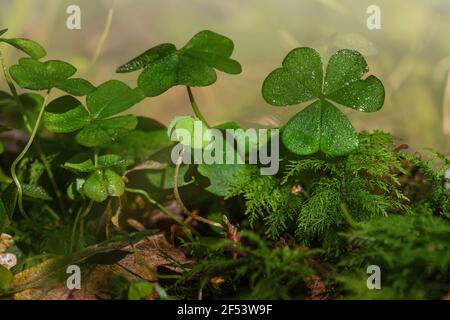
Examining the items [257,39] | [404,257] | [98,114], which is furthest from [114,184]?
[257,39]

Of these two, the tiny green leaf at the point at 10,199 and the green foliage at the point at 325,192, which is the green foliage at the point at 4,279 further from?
the green foliage at the point at 325,192

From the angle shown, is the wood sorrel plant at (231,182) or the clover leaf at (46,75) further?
the clover leaf at (46,75)

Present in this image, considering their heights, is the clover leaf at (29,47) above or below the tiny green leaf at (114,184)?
above

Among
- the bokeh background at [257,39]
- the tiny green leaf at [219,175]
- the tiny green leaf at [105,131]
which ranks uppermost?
the bokeh background at [257,39]

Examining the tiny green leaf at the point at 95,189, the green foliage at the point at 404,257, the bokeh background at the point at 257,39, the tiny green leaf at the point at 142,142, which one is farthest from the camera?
the bokeh background at the point at 257,39

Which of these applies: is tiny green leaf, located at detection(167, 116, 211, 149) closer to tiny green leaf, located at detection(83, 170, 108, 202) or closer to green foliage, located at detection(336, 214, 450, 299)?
tiny green leaf, located at detection(83, 170, 108, 202)

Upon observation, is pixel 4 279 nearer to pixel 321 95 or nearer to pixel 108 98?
pixel 108 98

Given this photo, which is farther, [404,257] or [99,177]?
[99,177]

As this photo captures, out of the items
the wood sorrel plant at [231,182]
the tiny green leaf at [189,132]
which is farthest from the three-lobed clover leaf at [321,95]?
the tiny green leaf at [189,132]

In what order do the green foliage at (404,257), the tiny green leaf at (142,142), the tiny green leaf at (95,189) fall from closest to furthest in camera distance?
the green foliage at (404,257) → the tiny green leaf at (95,189) → the tiny green leaf at (142,142)
